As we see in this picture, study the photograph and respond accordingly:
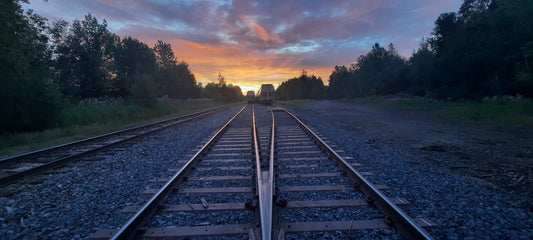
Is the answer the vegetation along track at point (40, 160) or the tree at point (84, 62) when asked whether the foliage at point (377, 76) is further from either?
the vegetation along track at point (40, 160)

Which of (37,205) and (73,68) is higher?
(73,68)

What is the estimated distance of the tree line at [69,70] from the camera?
447 inches

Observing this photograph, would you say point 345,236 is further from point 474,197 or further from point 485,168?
point 485,168

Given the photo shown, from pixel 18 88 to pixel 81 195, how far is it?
1095 centimetres

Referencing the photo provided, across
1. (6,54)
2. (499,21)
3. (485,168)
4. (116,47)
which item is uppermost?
(116,47)

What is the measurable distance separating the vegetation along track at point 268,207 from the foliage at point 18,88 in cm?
1079

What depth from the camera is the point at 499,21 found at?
18781mm

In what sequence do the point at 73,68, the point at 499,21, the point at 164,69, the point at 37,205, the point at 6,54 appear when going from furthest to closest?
1. the point at 164,69
2. the point at 73,68
3. the point at 499,21
4. the point at 6,54
5. the point at 37,205

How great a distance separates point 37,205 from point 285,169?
4106mm

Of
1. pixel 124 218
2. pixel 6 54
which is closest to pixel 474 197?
pixel 124 218

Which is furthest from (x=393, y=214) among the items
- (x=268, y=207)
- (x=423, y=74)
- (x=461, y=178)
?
(x=423, y=74)

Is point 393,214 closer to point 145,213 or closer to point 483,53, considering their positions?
point 145,213

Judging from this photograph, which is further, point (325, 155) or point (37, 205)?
point (325, 155)

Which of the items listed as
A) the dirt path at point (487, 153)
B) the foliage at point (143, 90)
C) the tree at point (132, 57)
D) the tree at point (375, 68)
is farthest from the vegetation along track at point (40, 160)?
the tree at point (375, 68)
